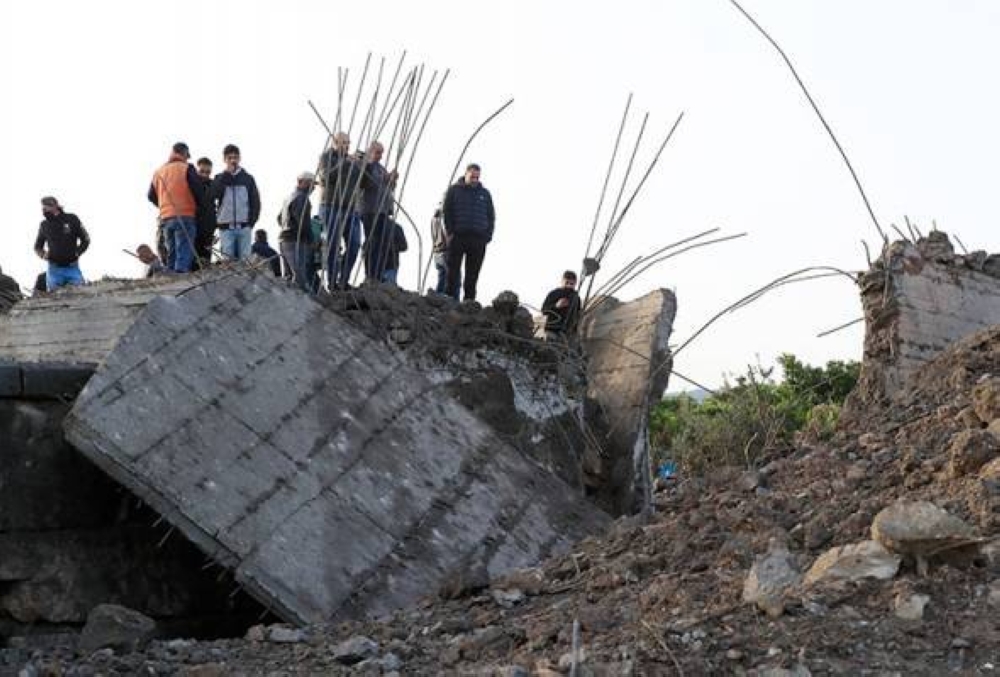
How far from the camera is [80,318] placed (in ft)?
23.0

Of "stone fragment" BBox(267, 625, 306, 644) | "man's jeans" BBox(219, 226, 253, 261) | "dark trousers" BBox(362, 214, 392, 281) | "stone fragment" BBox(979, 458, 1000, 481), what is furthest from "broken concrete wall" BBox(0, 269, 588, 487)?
"stone fragment" BBox(979, 458, 1000, 481)

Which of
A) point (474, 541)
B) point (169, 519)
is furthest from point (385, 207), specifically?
point (169, 519)

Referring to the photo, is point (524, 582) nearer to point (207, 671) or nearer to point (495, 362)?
point (207, 671)

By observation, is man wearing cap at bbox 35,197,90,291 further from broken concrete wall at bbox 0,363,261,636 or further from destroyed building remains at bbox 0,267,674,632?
broken concrete wall at bbox 0,363,261,636

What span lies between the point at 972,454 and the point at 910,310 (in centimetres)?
318

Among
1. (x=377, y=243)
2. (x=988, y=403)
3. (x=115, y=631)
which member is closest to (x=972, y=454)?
(x=988, y=403)

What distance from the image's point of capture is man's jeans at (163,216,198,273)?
27.4 feet

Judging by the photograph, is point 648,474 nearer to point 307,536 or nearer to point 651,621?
point 307,536

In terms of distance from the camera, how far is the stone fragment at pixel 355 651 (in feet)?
14.1

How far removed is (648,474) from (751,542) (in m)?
3.23

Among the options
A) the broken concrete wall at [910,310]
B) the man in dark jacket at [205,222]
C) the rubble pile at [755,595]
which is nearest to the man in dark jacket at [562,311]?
the broken concrete wall at [910,310]

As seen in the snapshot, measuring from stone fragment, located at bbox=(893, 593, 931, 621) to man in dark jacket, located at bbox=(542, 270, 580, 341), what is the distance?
175 inches

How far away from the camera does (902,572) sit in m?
3.88

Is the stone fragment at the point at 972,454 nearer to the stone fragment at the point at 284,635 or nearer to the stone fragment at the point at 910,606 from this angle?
the stone fragment at the point at 910,606
